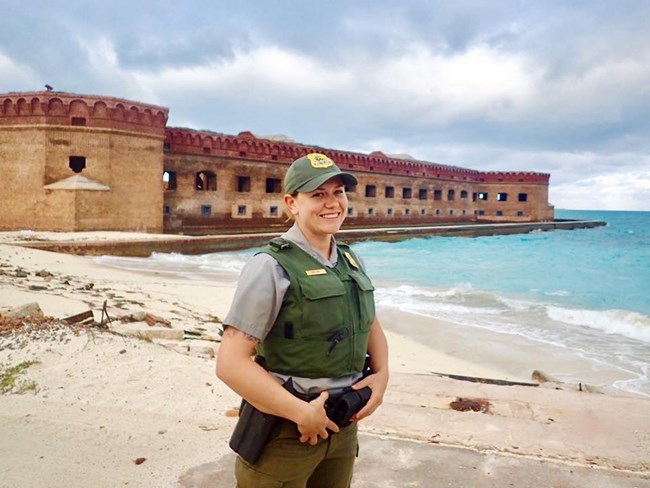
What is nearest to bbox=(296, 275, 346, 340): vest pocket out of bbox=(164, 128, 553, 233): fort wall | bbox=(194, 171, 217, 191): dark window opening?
bbox=(164, 128, 553, 233): fort wall

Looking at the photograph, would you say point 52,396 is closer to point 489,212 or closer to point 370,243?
point 370,243

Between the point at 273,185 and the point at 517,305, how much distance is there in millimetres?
16634

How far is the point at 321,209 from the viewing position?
1604 millimetres

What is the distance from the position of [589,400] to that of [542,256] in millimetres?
22189

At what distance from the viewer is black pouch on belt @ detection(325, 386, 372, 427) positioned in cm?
148

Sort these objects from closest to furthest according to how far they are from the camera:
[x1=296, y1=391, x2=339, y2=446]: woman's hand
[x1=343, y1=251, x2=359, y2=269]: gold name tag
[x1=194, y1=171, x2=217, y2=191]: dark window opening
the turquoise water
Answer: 1. [x1=296, y1=391, x2=339, y2=446]: woman's hand
2. [x1=343, y1=251, x2=359, y2=269]: gold name tag
3. the turquoise water
4. [x1=194, y1=171, x2=217, y2=191]: dark window opening

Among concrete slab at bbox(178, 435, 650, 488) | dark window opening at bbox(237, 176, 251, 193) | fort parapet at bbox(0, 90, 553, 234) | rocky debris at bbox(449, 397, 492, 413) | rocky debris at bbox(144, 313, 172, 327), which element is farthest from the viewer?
dark window opening at bbox(237, 176, 251, 193)

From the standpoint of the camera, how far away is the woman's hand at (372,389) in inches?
60.9

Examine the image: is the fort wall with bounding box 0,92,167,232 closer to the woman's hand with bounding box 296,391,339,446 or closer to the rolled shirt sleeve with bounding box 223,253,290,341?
the rolled shirt sleeve with bounding box 223,253,290,341

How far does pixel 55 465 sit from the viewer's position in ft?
7.62

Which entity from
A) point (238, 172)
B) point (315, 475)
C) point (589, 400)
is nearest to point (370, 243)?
point (238, 172)

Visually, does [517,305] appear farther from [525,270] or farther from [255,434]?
[255,434]

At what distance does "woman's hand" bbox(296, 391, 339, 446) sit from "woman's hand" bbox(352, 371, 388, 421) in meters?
0.14

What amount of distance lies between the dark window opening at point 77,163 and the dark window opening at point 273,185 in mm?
9141
